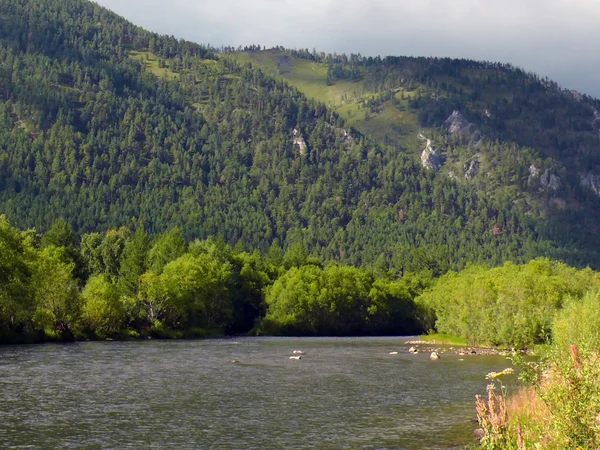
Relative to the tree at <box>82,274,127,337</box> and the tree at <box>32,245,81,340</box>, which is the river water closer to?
the tree at <box>32,245,81,340</box>

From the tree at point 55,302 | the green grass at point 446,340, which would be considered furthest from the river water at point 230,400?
the green grass at point 446,340

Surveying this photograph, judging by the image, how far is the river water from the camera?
159ft

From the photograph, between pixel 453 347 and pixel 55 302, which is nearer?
pixel 55 302

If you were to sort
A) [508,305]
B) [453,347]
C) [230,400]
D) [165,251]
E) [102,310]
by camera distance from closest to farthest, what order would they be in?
[230,400]
[508,305]
[102,310]
[453,347]
[165,251]

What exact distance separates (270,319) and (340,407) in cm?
11321

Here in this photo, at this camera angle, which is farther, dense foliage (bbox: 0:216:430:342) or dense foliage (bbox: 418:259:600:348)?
dense foliage (bbox: 418:259:600:348)

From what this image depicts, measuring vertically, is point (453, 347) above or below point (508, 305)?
below

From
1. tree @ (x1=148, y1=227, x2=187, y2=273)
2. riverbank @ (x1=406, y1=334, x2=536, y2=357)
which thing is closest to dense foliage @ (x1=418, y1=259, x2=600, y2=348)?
riverbank @ (x1=406, y1=334, x2=536, y2=357)

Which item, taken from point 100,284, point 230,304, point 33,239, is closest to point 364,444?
point 100,284

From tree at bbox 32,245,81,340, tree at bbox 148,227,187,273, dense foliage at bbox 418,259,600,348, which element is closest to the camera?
tree at bbox 32,245,81,340

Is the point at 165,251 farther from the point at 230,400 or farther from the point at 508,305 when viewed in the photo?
the point at 230,400

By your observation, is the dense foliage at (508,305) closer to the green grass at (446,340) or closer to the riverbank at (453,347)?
the green grass at (446,340)

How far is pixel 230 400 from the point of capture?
6328 cm

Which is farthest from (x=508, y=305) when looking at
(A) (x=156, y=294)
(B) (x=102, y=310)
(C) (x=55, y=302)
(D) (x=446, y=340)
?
(C) (x=55, y=302)
